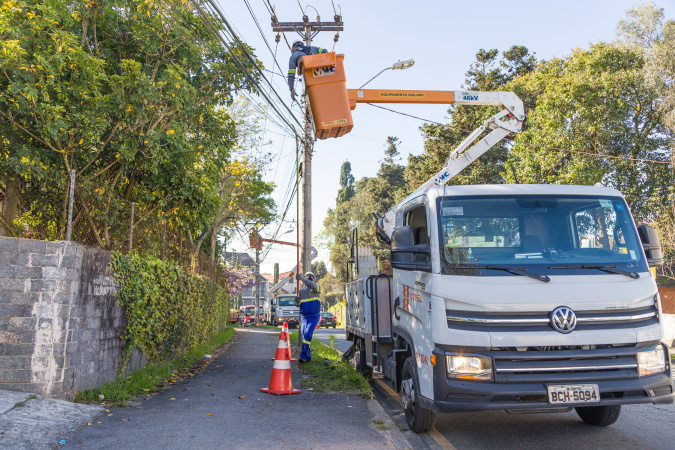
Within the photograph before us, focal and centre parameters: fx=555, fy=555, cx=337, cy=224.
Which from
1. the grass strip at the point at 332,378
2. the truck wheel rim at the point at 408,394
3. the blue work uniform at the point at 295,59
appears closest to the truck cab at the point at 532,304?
the truck wheel rim at the point at 408,394

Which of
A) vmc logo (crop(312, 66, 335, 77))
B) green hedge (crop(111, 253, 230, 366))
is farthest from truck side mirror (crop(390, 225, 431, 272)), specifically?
green hedge (crop(111, 253, 230, 366))

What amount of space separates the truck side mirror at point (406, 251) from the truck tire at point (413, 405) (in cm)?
99

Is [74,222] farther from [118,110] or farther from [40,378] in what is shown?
[40,378]

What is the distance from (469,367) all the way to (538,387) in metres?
0.60

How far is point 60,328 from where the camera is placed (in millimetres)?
6156

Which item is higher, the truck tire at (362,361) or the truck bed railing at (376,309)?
the truck bed railing at (376,309)

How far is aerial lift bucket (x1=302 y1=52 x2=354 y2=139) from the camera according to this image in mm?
8500

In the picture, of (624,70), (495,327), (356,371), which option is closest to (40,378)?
(495,327)

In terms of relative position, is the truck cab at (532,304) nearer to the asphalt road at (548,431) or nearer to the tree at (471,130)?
the asphalt road at (548,431)

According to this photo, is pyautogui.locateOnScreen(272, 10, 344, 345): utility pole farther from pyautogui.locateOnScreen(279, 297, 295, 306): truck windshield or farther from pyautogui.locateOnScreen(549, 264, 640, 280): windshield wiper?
pyautogui.locateOnScreen(279, 297, 295, 306): truck windshield

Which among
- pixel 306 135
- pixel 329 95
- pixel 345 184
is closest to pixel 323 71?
pixel 329 95

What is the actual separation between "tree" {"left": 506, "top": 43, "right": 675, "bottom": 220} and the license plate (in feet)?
59.2

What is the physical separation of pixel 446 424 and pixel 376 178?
49.1 m

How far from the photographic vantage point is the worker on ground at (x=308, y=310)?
11.4 meters
